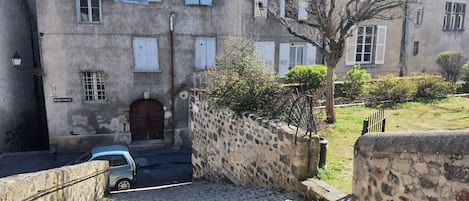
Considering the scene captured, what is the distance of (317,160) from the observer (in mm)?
6352

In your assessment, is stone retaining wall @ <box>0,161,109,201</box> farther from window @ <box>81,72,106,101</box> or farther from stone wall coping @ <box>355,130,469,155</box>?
window @ <box>81,72,106,101</box>

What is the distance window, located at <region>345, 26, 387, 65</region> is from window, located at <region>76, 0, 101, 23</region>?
11775mm

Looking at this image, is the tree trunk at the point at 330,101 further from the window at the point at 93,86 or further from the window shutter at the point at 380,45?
the window at the point at 93,86

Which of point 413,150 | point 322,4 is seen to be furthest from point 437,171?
point 322,4

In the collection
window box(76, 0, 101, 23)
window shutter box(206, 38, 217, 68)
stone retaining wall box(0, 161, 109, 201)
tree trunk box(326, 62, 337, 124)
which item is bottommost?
stone retaining wall box(0, 161, 109, 201)

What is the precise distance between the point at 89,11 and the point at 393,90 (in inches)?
484

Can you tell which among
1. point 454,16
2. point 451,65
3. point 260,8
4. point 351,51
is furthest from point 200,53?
point 454,16

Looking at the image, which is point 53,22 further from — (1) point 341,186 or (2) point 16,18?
(1) point 341,186

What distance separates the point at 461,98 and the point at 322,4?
7.63m

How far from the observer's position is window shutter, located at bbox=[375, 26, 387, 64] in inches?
732

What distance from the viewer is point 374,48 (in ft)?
61.8

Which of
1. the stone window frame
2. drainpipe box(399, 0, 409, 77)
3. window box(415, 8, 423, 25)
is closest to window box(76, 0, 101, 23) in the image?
the stone window frame

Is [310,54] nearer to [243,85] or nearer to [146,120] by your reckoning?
[146,120]

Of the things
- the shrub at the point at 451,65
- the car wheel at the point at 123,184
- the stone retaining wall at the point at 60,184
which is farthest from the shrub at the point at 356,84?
the stone retaining wall at the point at 60,184
